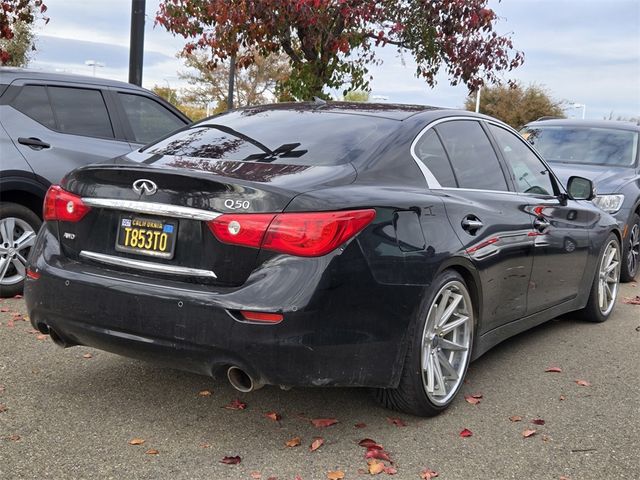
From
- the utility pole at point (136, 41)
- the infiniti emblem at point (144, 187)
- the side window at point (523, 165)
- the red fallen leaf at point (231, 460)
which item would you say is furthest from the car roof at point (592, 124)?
the red fallen leaf at point (231, 460)

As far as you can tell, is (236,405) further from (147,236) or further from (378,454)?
(147,236)

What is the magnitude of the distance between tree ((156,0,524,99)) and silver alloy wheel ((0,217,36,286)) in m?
3.44

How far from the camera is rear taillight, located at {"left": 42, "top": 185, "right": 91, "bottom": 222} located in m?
3.67

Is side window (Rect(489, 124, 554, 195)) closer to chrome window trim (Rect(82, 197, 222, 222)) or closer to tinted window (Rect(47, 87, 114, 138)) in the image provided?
chrome window trim (Rect(82, 197, 222, 222))

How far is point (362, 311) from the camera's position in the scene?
336cm

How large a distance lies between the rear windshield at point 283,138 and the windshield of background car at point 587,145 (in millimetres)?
5738

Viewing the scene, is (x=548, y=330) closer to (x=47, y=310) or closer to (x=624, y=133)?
(x=47, y=310)

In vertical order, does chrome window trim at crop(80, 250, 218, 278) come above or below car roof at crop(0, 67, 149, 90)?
below

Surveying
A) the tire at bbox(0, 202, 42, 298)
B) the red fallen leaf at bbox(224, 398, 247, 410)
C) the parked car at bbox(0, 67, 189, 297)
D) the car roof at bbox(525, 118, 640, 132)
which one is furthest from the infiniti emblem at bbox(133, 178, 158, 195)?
the car roof at bbox(525, 118, 640, 132)

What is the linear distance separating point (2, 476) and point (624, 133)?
8532 millimetres

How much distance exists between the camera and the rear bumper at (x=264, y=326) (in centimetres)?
318

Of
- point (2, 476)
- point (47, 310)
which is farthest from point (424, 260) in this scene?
point (2, 476)

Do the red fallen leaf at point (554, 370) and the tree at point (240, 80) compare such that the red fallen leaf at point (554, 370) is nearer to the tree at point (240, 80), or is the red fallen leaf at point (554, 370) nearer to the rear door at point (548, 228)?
the rear door at point (548, 228)

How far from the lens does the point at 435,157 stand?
4.17 metres
